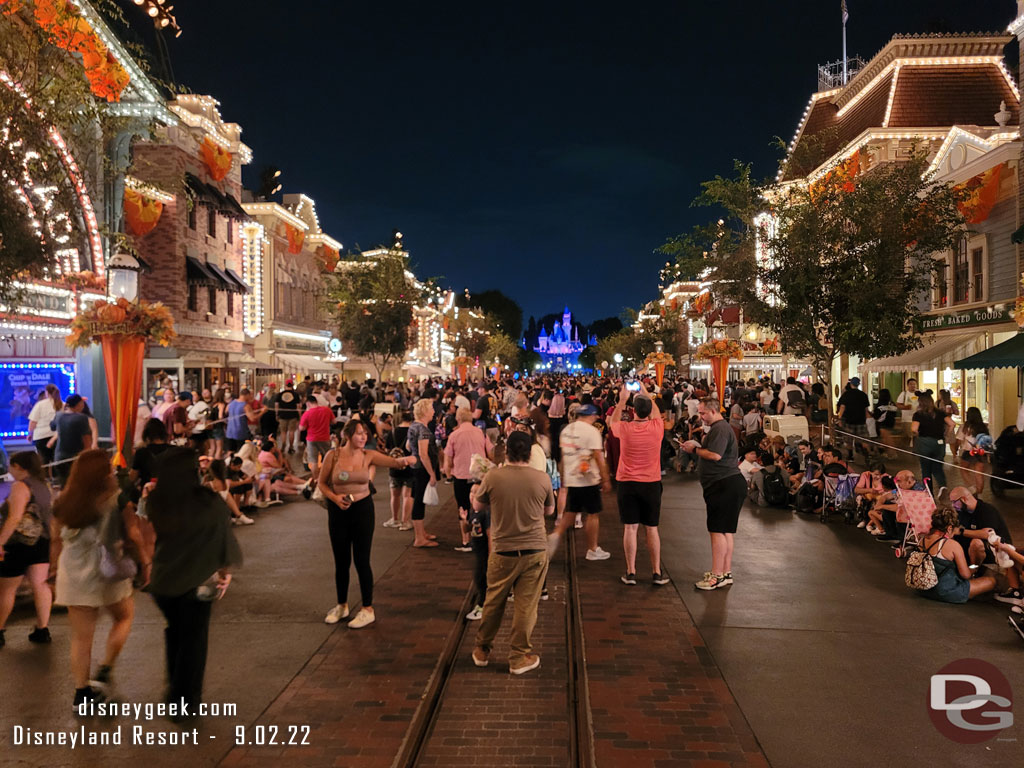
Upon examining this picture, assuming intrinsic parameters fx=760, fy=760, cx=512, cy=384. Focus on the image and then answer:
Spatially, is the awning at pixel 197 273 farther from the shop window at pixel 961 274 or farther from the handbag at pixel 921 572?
the handbag at pixel 921 572

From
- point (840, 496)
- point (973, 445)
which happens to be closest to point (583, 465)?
point (840, 496)

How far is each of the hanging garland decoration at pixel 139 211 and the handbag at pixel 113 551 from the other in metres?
18.4

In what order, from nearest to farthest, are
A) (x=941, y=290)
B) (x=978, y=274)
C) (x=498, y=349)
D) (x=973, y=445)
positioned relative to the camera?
1. (x=973, y=445)
2. (x=978, y=274)
3. (x=941, y=290)
4. (x=498, y=349)

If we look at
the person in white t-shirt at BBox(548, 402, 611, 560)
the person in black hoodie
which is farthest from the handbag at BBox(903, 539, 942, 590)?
the person in black hoodie

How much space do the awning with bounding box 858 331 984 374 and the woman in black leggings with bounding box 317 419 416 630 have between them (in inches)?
637

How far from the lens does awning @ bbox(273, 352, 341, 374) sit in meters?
35.9

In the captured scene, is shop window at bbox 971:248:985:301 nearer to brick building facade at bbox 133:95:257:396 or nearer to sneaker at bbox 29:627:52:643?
sneaker at bbox 29:627:52:643

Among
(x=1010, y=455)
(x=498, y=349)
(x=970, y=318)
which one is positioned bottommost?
(x=1010, y=455)

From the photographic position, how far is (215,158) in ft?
93.0

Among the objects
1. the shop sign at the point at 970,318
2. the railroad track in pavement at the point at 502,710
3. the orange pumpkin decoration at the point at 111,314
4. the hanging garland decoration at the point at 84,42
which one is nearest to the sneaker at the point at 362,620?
the railroad track in pavement at the point at 502,710

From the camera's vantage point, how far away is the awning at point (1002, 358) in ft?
47.2

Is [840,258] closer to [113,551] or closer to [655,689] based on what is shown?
[655,689]

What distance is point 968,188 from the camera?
18797 millimetres

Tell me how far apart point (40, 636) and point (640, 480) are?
527 cm
